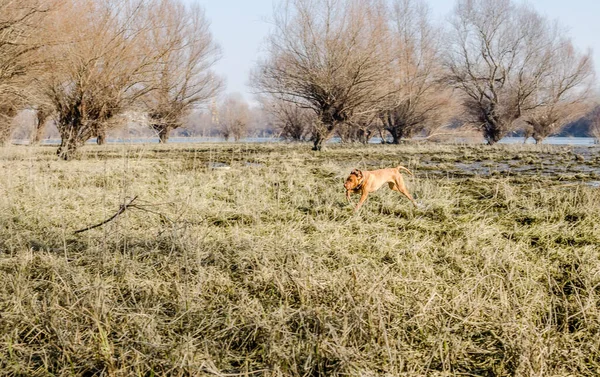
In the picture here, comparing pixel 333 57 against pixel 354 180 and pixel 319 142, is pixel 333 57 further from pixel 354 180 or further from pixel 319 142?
pixel 354 180

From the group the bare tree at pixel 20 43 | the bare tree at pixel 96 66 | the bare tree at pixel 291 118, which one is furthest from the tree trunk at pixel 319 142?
the bare tree at pixel 20 43

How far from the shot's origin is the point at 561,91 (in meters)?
27.6

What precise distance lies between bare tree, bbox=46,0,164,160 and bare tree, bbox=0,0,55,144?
0.48 metres

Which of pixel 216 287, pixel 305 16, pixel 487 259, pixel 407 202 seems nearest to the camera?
pixel 216 287

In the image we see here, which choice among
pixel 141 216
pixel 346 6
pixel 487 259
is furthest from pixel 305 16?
pixel 487 259

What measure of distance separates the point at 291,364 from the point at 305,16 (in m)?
Result: 16.0

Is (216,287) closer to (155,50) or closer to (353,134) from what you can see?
(155,50)

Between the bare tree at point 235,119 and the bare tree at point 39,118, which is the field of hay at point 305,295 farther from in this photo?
the bare tree at point 235,119

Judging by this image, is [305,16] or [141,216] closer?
[141,216]

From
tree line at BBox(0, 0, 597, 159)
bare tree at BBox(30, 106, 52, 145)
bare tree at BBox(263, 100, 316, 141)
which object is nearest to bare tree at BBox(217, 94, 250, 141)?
tree line at BBox(0, 0, 597, 159)

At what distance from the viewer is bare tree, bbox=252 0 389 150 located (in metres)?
15.6

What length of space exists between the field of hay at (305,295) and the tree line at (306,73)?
8.08ft

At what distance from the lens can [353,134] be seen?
30.9 metres

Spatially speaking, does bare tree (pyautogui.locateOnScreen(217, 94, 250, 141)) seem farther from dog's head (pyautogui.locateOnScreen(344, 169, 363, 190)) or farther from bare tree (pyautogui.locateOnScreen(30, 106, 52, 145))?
dog's head (pyautogui.locateOnScreen(344, 169, 363, 190))
